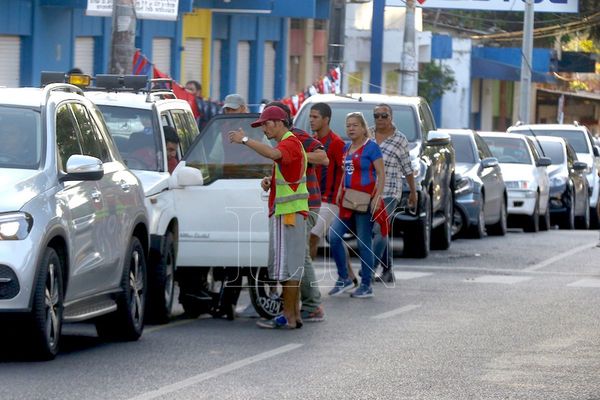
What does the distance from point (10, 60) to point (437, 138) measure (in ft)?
27.6

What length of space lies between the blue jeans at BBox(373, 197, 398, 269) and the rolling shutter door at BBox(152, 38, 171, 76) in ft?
54.5

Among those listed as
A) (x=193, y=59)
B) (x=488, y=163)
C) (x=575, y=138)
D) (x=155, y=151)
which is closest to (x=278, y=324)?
(x=155, y=151)

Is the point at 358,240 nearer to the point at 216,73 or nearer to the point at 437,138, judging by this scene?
the point at 437,138

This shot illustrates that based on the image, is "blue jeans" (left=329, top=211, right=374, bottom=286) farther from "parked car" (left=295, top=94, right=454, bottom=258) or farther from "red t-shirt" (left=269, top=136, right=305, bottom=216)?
"parked car" (left=295, top=94, right=454, bottom=258)

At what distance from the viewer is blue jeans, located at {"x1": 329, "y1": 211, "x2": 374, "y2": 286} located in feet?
51.9

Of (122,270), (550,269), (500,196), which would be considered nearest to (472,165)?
(500,196)

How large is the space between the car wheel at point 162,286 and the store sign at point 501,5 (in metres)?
27.0

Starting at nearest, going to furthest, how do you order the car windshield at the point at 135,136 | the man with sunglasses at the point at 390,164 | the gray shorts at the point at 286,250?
the gray shorts at the point at 286,250 < the car windshield at the point at 135,136 < the man with sunglasses at the point at 390,164

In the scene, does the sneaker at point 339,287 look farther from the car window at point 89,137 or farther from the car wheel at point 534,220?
the car wheel at point 534,220

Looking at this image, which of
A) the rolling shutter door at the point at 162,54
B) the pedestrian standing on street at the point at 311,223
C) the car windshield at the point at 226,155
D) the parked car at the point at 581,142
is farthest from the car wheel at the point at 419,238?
the parked car at the point at 581,142

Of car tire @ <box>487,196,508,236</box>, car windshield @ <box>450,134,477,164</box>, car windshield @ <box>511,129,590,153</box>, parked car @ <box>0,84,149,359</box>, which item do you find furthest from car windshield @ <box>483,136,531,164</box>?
parked car @ <box>0,84,149,359</box>

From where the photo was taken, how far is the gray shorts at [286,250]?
13.1m

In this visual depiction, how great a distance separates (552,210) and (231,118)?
18298 millimetres

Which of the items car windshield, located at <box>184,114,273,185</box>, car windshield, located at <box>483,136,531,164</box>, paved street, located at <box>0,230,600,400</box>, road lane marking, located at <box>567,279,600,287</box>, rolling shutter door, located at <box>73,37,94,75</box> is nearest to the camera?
paved street, located at <box>0,230,600,400</box>
